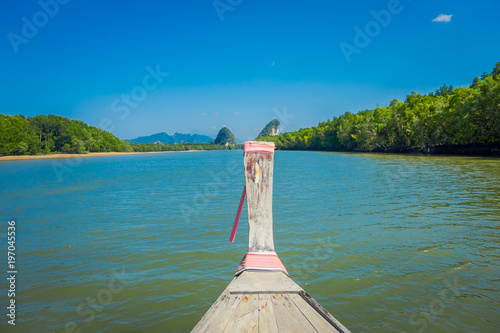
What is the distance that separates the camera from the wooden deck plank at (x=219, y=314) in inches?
104

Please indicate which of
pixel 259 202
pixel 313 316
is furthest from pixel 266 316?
pixel 259 202

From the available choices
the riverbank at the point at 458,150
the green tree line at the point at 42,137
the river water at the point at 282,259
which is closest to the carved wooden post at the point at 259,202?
the river water at the point at 282,259

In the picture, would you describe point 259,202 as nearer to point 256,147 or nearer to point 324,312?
point 256,147

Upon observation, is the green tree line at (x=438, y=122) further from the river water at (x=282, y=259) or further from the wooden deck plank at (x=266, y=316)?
the wooden deck plank at (x=266, y=316)

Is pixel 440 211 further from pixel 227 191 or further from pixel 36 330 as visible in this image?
pixel 36 330

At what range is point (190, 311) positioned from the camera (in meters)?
5.12

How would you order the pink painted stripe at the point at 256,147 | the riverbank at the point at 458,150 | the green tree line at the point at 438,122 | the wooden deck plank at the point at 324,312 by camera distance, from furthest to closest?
1. the riverbank at the point at 458,150
2. the green tree line at the point at 438,122
3. the pink painted stripe at the point at 256,147
4. the wooden deck plank at the point at 324,312

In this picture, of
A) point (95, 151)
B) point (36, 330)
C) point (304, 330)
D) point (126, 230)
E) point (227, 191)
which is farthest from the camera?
point (95, 151)

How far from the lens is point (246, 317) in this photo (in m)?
2.83

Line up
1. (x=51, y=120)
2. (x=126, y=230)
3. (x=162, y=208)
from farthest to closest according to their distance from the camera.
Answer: (x=51, y=120) → (x=162, y=208) → (x=126, y=230)

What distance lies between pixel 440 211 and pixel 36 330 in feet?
44.1

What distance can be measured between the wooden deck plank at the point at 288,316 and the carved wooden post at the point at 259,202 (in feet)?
2.96

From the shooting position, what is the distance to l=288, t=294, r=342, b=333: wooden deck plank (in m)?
2.62

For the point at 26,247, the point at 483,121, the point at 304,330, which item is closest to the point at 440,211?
the point at 304,330
